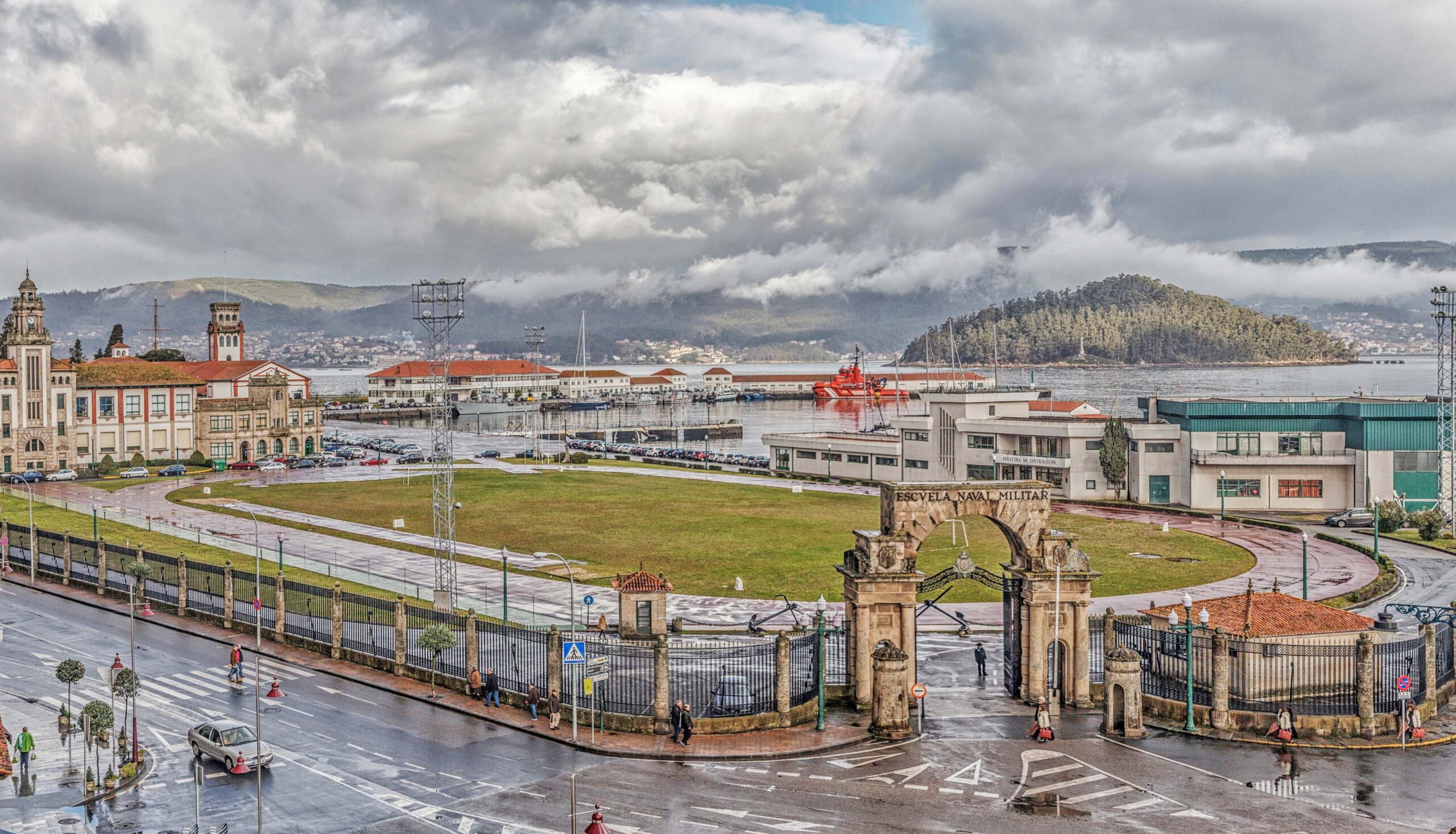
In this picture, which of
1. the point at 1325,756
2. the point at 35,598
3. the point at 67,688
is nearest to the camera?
the point at 1325,756

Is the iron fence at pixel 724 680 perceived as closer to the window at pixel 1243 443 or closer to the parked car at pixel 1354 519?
the parked car at pixel 1354 519

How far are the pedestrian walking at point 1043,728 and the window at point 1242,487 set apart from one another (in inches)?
2611

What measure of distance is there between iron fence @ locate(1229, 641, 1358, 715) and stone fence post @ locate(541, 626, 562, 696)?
2017 centimetres

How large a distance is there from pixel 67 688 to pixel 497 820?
20886 mm

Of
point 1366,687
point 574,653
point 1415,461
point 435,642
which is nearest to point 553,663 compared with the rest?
point 574,653

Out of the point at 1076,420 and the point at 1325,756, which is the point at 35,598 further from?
the point at 1076,420

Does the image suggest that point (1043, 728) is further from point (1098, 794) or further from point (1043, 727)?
point (1098, 794)

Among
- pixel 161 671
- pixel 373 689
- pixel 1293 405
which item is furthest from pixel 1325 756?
pixel 1293 405

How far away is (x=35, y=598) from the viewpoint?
57562 millimetres

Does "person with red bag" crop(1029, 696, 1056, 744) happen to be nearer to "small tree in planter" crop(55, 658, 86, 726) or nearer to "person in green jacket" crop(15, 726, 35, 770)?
"person in green jacket" crop(15, 726, 35, 770)

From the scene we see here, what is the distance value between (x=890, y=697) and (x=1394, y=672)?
52.6 feet

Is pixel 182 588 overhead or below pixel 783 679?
overhead

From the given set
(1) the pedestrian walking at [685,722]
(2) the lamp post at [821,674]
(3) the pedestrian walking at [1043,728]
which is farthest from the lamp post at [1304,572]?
(1) the pedestrian walking at [685,722]

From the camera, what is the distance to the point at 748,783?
3173cm
